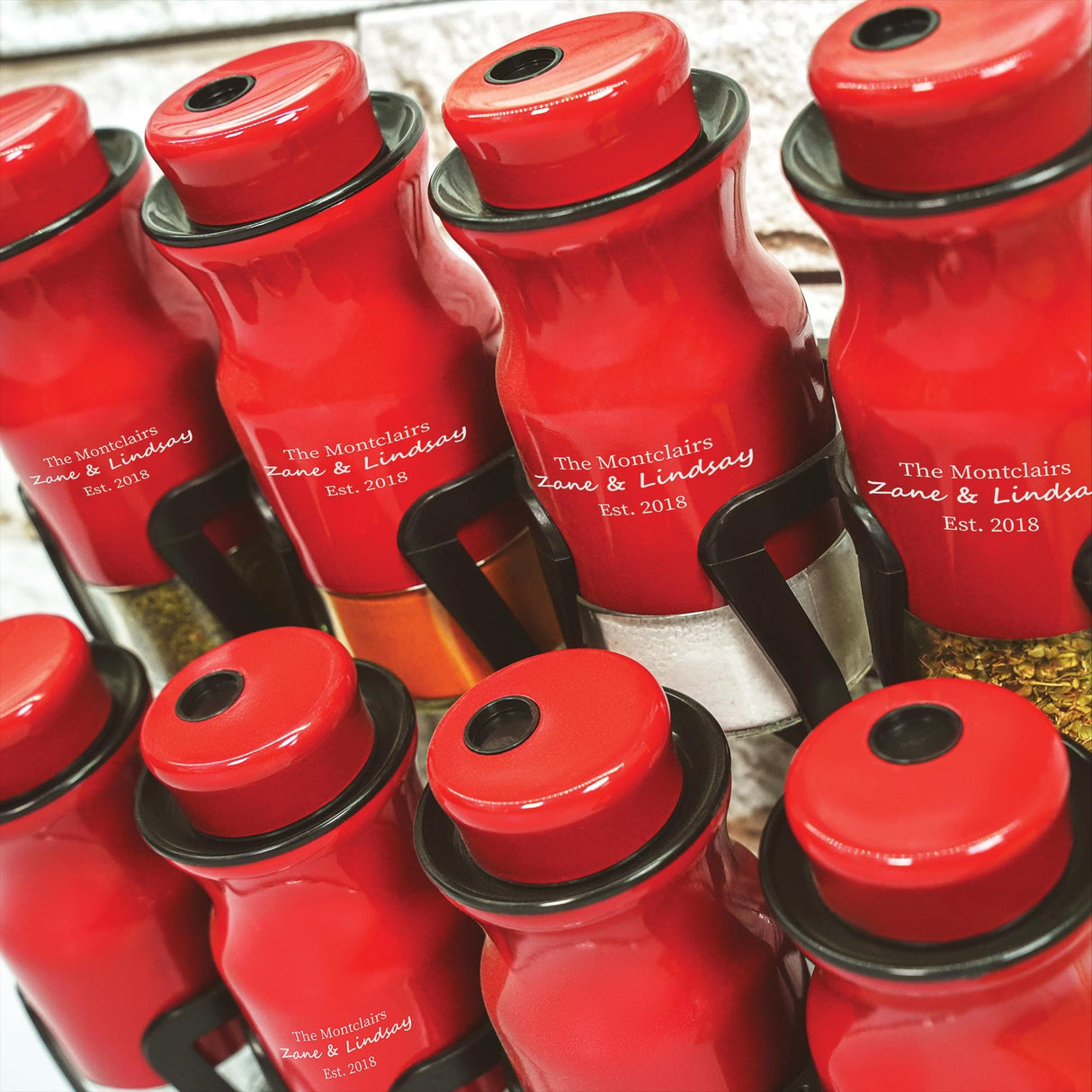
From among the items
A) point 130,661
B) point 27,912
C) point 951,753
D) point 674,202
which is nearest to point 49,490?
point 130,661

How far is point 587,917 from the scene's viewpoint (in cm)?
44

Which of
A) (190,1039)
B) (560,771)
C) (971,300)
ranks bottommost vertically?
(190,1039)

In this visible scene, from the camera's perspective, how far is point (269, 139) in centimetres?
49

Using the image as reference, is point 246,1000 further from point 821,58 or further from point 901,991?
point 821,58

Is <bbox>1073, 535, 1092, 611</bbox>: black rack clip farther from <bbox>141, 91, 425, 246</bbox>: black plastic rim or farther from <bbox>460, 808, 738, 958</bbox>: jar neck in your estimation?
<bbox>141, 91, 425, 246</bbox>: black plastic rim

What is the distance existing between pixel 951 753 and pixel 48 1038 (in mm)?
540

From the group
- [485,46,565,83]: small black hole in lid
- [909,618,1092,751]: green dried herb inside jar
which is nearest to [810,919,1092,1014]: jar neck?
[909,618,1092,751]: green dried herb inside jar

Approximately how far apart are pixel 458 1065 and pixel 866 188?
Result: 43cm

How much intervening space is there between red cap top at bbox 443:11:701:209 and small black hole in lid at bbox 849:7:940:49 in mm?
70

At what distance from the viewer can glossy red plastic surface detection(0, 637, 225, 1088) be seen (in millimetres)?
598

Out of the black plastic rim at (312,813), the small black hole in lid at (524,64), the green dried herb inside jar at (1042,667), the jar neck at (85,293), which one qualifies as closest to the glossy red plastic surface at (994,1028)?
the green dried herb inside jar at (1042,667)

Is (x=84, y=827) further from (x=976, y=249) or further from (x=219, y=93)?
(x=976, y=249)

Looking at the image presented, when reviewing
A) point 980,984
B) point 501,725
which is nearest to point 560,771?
point 501,725

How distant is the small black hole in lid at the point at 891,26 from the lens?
0.39 meters
